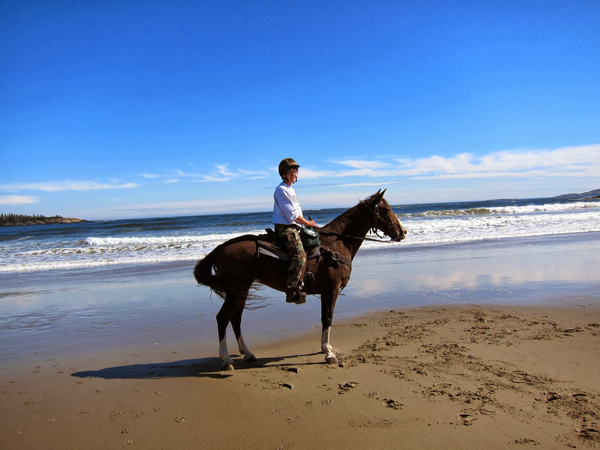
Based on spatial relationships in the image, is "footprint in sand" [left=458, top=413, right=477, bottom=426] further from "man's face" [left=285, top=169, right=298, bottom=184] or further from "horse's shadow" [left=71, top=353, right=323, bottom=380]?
"man's face" [left=285, top=169, right=298, bottom=184]

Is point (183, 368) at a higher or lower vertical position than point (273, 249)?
lower

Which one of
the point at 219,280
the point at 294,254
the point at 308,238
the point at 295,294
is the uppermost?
the point at 308,238

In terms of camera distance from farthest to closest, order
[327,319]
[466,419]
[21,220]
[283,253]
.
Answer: [21,220], [327,319], [283,253], [466,419]

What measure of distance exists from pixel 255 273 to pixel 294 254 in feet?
1.90

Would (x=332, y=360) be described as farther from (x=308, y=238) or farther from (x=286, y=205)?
(x=286, y=205)

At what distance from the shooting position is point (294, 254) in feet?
15.2

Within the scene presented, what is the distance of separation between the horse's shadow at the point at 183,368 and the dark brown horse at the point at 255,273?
0.51 ft

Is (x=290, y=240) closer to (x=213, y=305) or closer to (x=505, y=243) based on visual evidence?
(x=213, y=305)

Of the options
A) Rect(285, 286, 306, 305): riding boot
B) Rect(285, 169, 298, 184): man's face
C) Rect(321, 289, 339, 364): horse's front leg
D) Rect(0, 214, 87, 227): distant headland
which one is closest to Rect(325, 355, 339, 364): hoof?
Rect(321, 289, 339, 364): horse's front leg

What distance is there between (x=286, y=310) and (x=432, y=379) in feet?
12.2

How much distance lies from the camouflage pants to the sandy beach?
1.06m

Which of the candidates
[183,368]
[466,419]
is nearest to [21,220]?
[183,368]

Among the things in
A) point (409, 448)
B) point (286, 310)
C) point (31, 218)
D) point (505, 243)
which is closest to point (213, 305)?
point (286, 310)

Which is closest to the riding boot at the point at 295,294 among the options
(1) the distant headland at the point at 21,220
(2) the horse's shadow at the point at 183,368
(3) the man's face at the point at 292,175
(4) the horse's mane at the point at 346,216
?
(2) the horse's shadow at the point at 183,368
